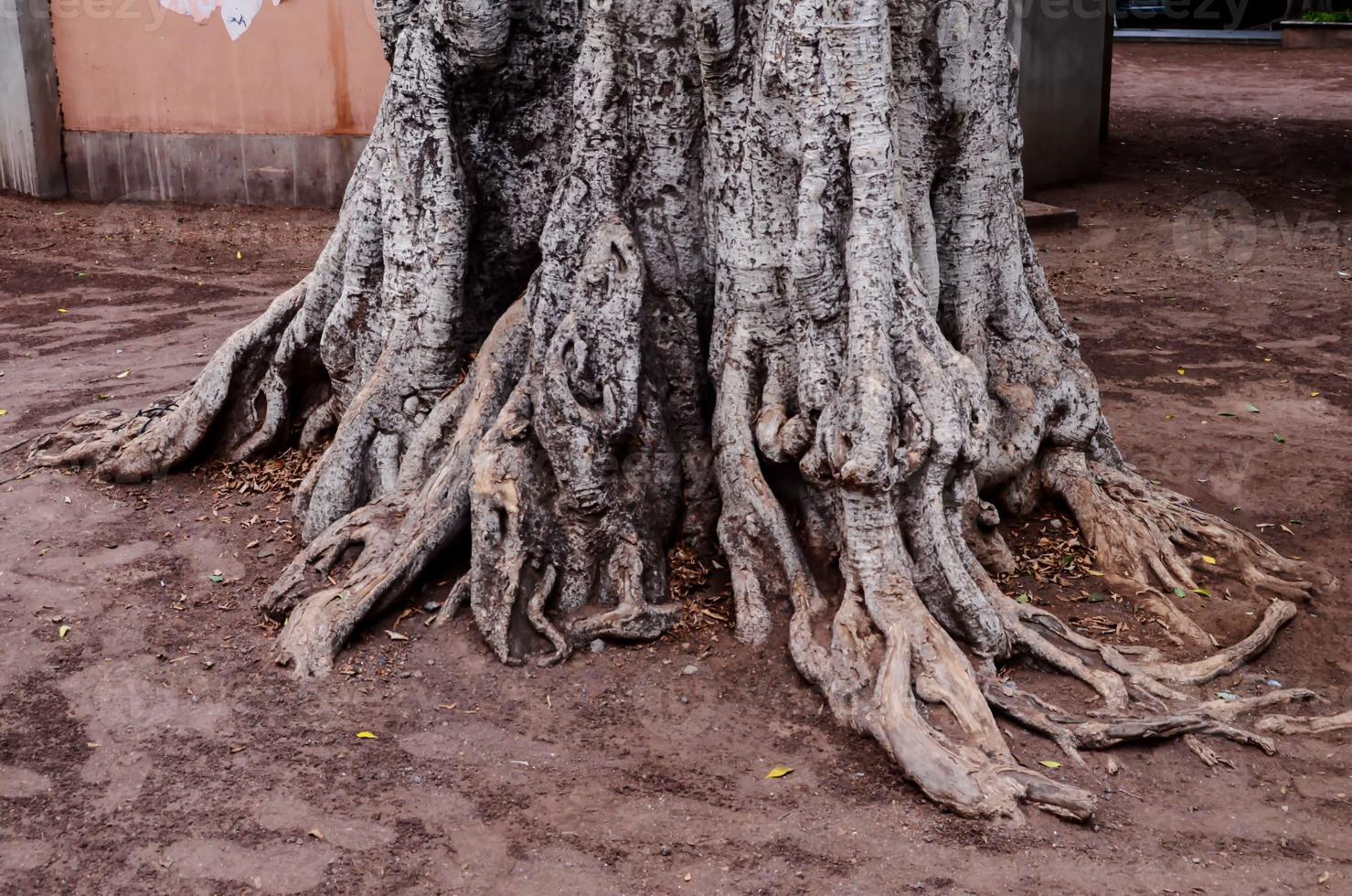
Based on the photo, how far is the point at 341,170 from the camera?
1214cm

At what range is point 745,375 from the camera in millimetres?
4793

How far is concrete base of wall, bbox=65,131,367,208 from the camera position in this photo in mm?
12174

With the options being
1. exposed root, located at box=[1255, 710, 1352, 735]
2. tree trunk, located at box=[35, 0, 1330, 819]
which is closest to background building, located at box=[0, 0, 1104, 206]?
tree trunk, located at box=[35, 0, 1330, 819]

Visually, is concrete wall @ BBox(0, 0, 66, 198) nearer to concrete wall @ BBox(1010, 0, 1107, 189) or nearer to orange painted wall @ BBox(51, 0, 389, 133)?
orange painted wall @ BBox(51, 0, 389, 133)

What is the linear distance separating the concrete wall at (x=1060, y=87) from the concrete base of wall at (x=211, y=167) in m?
6.13

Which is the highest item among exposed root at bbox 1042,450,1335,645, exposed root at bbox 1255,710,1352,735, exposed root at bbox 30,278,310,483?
exposed root at bbox 30,278,310,483

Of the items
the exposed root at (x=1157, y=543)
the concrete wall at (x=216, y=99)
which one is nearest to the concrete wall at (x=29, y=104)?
the concrete wall at (x=216, y=99)

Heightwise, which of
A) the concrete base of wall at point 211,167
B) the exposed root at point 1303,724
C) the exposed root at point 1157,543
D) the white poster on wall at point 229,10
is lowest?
the exposed root at point 1303,724

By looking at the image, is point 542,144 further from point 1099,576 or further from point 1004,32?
point 1099,576

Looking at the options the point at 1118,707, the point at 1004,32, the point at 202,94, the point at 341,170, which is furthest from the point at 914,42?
the point at 202,94

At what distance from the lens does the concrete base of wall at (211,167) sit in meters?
12.2

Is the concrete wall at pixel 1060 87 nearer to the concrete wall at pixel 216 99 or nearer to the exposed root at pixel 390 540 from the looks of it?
the concrete wall at pixel 216 99

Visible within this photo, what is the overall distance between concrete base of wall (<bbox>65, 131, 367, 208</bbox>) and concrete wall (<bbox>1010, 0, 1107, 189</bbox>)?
20.1 feet

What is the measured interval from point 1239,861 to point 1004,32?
10.4ft
